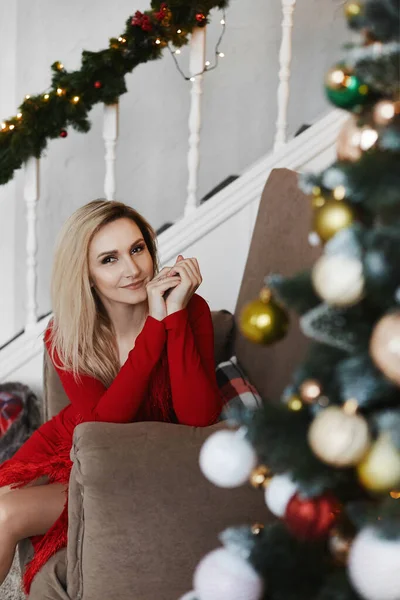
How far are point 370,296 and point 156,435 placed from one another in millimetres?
604

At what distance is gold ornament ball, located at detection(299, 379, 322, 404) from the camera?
0.73 metres

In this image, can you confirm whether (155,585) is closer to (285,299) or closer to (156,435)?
(156,435)

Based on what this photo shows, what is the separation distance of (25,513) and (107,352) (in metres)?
0.42

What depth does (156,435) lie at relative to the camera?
120cm

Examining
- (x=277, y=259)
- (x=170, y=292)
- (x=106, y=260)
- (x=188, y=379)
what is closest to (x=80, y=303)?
(x=106, y=260)

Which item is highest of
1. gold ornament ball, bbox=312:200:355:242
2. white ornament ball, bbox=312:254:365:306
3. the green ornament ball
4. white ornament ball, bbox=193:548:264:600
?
the green ornament ball

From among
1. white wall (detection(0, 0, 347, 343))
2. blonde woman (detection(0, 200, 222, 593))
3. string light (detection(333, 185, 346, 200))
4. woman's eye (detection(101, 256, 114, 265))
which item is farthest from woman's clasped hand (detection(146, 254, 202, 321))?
white wall (detection(0, 0, 347, 343))

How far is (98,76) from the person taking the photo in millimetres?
2197

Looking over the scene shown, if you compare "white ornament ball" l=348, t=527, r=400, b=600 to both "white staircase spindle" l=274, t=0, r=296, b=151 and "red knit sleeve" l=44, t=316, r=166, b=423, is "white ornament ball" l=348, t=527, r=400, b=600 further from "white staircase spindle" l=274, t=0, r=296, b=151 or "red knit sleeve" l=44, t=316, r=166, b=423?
"white staircase spindle" l=274, t=0, r=296, b=151

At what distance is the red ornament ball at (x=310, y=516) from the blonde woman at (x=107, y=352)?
797 millimetres

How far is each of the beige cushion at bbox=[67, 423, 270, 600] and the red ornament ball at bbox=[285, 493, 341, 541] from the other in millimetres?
428

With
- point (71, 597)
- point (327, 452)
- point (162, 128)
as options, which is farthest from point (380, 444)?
point (162, 128)

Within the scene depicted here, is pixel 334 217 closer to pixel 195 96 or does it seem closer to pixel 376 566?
pixel 376 566

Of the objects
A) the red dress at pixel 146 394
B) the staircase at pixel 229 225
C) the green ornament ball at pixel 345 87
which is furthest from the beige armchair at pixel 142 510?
the staircase at pixel 229 225
